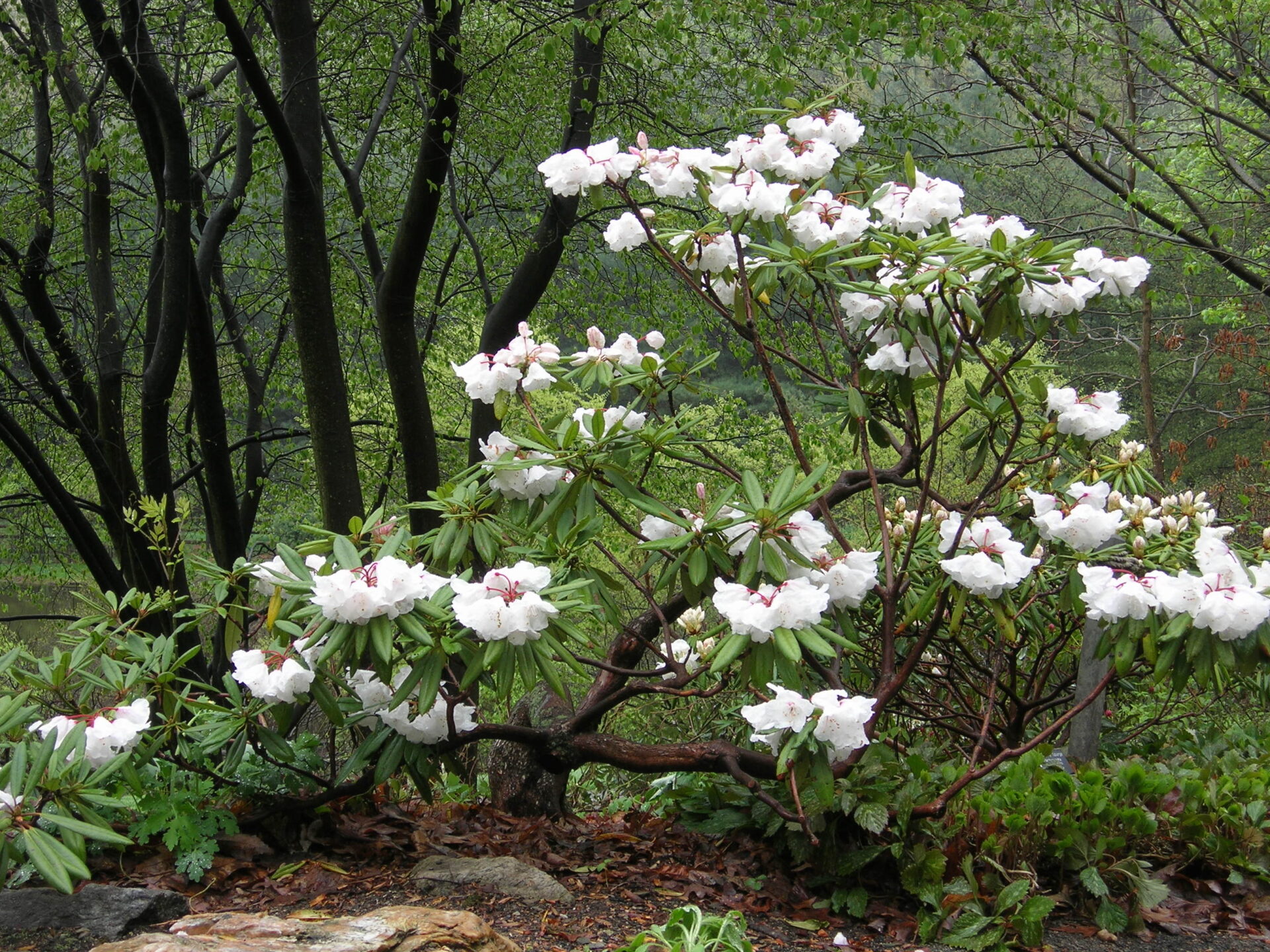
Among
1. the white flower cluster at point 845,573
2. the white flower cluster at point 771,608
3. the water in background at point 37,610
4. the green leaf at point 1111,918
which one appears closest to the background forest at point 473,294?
the green leaf at point 1111,918

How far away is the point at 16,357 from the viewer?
7.84m

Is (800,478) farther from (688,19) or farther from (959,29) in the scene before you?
(688,19)

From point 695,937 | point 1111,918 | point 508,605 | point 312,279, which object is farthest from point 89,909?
point 312,279

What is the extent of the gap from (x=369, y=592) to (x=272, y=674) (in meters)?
0.38

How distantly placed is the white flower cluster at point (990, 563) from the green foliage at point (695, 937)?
3.01ft

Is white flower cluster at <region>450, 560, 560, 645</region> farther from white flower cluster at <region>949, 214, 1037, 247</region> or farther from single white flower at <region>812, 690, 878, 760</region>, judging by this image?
white flower cluster at <region>949, 214, 1037, 247</region>


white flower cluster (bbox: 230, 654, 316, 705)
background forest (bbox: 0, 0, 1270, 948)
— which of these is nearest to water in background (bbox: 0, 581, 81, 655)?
background forest (bbox: 0, 0, 1270, 948)

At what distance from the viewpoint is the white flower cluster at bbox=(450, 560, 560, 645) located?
2.09m

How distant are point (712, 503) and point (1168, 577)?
1.03 m

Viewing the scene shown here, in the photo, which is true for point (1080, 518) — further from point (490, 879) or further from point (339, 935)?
point (339, 935)

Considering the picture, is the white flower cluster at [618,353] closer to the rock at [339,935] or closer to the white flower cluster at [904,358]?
the white flower cluster at [904,358]

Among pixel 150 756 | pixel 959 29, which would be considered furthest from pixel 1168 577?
pixel 959 29

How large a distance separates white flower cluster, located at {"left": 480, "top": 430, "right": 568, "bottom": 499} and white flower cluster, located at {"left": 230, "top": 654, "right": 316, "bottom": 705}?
0.60 metres

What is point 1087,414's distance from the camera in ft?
9.07
